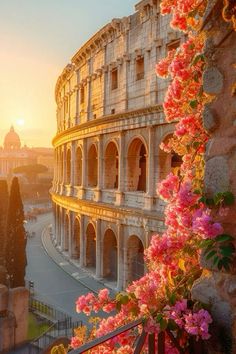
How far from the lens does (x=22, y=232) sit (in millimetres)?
20406

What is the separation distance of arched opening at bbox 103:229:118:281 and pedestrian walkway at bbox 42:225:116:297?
830 millimetres

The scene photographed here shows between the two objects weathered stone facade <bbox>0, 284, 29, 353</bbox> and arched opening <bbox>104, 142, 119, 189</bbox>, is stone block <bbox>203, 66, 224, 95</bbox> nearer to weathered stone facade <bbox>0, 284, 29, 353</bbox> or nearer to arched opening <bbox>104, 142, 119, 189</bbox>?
weathered stone facade <bbox>0, 284, 29, 353</bbox>

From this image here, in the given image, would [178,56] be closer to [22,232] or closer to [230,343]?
[230,343]

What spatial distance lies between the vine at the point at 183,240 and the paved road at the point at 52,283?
47.1 ft

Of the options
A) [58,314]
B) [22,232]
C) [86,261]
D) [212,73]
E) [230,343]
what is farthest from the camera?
[86,261]

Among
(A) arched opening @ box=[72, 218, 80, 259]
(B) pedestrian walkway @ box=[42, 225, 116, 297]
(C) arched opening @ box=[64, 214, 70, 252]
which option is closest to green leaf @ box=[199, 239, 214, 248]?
(B) pedestrian walkway @ box=[42, 225, 116, 297]

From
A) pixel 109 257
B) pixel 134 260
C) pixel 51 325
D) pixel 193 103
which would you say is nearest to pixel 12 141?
pixel 109 257

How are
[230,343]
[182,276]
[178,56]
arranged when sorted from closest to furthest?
[230,343], [182,276], [178,56]

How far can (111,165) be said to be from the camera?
873 inches

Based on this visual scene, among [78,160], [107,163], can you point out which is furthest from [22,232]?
[78,160]

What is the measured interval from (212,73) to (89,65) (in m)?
22.9

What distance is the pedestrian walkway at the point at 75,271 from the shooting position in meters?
20.9

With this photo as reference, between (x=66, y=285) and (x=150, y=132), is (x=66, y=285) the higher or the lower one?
the lower one

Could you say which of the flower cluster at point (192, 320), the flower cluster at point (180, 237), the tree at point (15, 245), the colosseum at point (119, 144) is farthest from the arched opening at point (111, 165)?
the flower cluster at point (192, 320)
